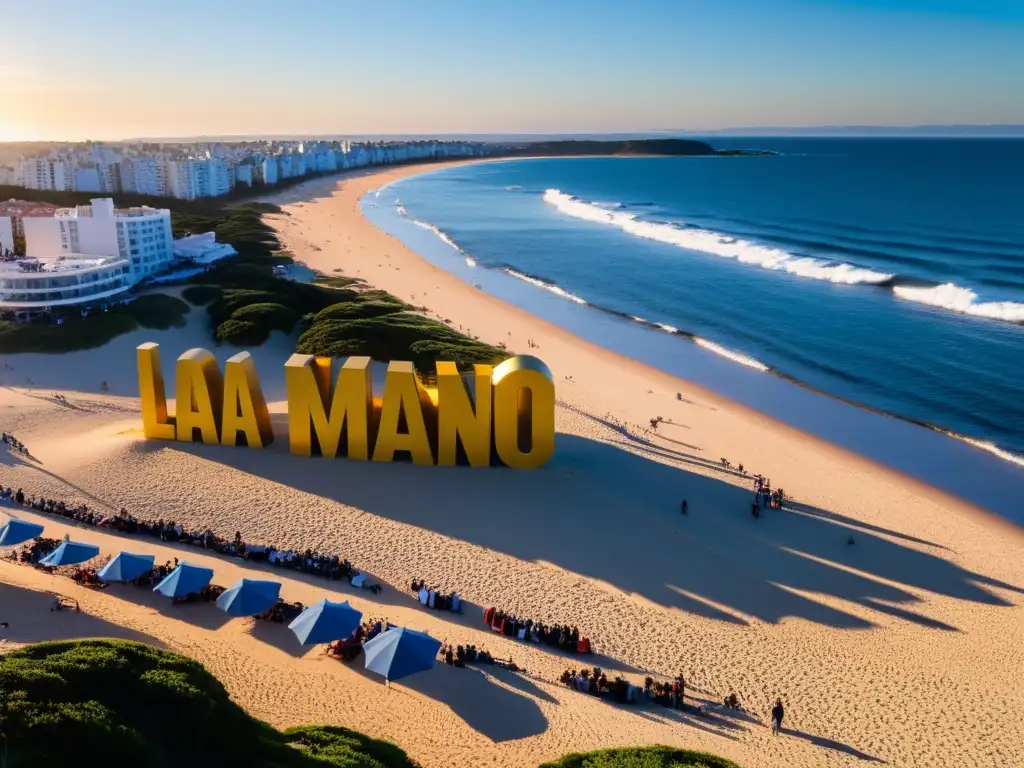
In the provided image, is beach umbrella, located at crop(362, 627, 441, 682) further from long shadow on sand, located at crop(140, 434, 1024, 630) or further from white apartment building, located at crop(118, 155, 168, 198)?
white apartment building, located at crop(118, 155, 168, 198)

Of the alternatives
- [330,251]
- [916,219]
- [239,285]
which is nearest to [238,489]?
[239,285]

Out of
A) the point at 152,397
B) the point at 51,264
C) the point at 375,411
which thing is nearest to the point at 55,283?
the point at 51,264

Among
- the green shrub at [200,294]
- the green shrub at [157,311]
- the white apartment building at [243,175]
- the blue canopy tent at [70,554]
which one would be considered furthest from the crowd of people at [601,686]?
the white apartment building at [243,175]

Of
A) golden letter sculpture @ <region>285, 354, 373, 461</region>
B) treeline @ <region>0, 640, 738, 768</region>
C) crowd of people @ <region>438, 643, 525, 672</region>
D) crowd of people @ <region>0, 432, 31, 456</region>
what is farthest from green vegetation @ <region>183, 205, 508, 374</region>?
treeline @ <region>0, 640, 738, 768</region>

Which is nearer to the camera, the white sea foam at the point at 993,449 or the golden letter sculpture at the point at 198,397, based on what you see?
the golden letter sculpture at the point at 198,397

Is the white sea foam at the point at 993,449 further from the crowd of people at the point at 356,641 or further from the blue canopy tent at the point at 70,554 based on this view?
the blue canopy tent at the point at 70,554
